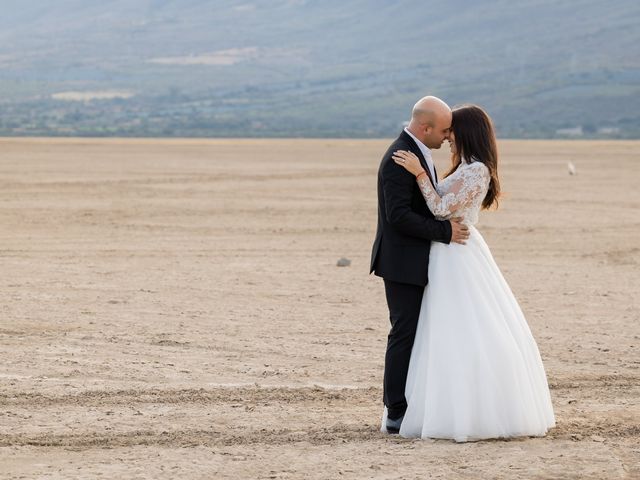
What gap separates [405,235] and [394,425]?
1.13 m

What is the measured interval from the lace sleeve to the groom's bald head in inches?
8.9

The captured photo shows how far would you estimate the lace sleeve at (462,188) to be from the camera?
26.4 ft

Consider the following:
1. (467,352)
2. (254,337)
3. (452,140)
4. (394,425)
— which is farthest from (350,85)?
(467,352)

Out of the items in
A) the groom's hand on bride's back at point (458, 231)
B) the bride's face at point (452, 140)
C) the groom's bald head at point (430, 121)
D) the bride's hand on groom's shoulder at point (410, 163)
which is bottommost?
the groom's hand on bride's back at point (458, 231)

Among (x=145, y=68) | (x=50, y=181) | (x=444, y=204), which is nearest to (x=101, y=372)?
(x=444, y=204)

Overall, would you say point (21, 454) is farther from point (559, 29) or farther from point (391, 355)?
point (559, 29)

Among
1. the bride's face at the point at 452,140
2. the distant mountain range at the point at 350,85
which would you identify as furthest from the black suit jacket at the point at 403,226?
the distant mountain range at the point at 350,85

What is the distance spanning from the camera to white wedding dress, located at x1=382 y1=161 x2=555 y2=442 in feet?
26.3

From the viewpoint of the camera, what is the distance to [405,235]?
26.6 feet

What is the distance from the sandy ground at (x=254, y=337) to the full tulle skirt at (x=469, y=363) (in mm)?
137

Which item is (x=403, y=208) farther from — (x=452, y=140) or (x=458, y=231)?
(x=452, y=140)

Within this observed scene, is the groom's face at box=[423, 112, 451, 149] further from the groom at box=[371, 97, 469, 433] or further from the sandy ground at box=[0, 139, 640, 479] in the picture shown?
the sandy ground at box=[0, 139, 640, 479]

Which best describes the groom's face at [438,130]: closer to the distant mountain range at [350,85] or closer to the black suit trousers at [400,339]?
the black suit trousers at [400,339]

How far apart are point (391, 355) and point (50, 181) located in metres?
23.4
